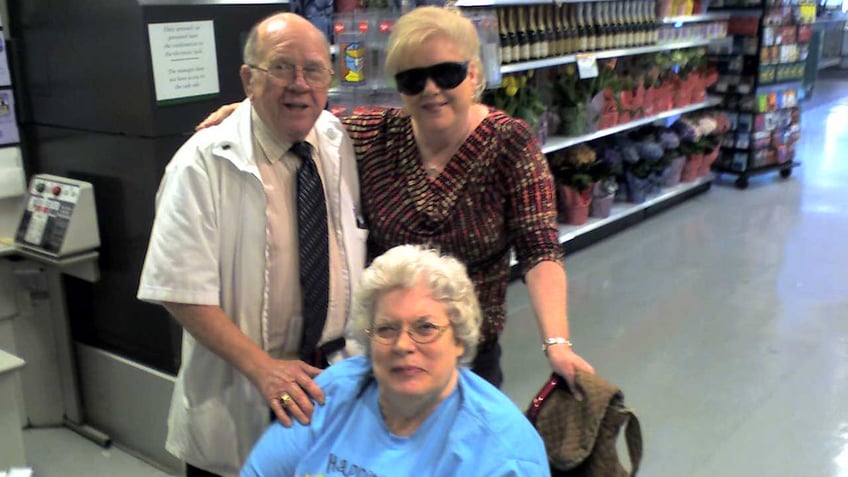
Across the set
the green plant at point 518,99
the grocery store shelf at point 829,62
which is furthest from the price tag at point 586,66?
the grocery store shelf at point 829,62

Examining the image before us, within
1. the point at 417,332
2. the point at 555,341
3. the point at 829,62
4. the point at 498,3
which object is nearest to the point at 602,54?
the point at 498,3

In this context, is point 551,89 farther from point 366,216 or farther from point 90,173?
point 366,216

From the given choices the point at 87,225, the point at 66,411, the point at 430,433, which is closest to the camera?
the point at 430,433

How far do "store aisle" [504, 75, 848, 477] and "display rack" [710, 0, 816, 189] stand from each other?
85 cm

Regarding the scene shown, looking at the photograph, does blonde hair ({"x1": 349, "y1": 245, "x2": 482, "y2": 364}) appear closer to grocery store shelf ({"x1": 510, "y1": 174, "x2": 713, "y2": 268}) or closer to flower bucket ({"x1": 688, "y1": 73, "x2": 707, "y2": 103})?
grocery store shelf ({"x1": 510, "y1": 174, "x2": 713, "y2": 268})

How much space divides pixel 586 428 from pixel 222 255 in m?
0.81

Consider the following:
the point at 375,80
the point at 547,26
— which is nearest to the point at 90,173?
the point at 375,80

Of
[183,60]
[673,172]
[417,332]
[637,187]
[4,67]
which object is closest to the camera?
[417,332]

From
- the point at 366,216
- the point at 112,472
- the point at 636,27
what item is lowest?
the point at 112,472

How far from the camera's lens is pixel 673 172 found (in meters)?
6.65

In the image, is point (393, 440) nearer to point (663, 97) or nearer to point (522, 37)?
point (522, 37)

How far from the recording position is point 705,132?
22.5 feet

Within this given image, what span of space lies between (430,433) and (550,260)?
0.51m

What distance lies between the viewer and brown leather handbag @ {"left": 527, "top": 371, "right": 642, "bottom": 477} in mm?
1478
